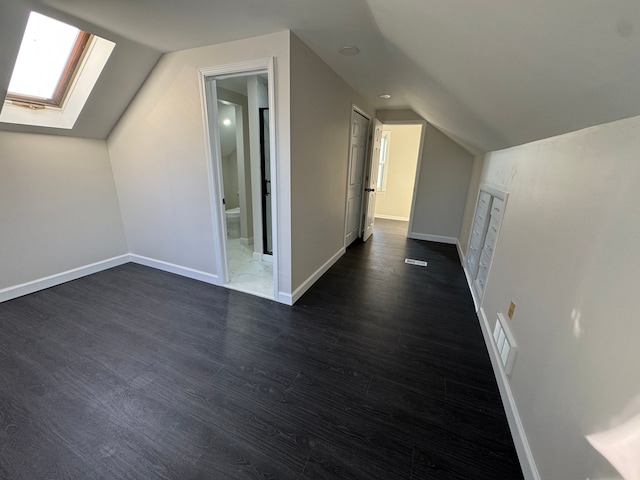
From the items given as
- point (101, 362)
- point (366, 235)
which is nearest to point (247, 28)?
point (101, 362)

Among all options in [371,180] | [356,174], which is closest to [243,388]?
[356,174]

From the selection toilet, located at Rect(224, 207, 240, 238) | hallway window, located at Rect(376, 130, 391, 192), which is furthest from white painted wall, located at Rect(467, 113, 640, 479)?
hallway window, located at Rect(376, 130, 391, 192)

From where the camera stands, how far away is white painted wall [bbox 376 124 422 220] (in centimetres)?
609

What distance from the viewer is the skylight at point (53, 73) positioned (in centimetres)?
215

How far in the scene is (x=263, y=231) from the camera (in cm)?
352

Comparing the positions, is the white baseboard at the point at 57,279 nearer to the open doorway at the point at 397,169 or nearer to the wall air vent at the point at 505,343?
the wall air vent at the point at 505,343

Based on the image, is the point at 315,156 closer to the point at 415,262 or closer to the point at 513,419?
the point at 415,262

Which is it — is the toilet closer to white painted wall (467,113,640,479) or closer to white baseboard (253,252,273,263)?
white baseboard (253,252,273,263)

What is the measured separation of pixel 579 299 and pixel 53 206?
4.28 meters

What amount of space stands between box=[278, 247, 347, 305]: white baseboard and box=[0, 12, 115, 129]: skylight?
2.65 meters

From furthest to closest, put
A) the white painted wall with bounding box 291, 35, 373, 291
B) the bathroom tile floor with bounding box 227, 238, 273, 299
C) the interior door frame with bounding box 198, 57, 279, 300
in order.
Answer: the bathroom tile floor with bounding box 227, 238, 273, 299 < the white painted wall with bounding box 291, 35, 373, 291 < the interior door frame with bounding box 198, 57, 279, 300

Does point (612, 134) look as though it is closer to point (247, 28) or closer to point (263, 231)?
point (247, 28)

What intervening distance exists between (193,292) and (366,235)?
3119 millimetres

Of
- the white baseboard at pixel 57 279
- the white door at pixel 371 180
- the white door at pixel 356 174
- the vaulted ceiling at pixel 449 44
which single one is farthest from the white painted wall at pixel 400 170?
the white baseboard at pixel 57 279
